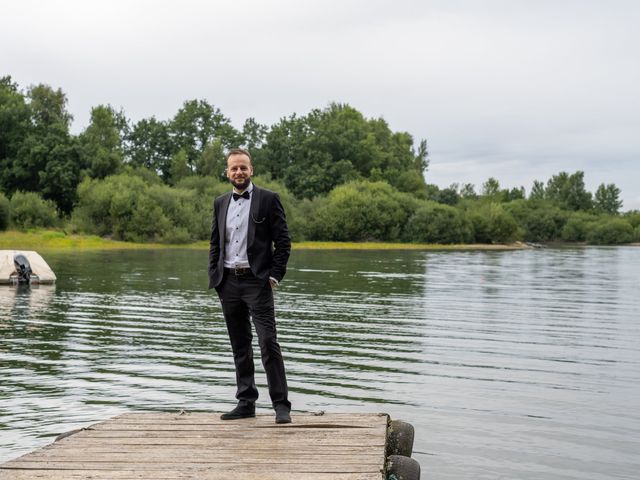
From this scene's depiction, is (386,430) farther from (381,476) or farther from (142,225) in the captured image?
(142,225)

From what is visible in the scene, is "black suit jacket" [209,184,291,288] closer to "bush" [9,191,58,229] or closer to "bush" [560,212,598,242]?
"bush" [9,191,58,229]

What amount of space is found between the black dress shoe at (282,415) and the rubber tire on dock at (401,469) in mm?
1257

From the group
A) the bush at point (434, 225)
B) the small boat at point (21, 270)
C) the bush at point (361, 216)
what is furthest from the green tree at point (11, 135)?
the small boat at point (21, 270)

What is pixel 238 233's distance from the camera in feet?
29.7

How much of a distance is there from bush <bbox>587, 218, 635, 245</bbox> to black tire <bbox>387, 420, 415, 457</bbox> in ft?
559

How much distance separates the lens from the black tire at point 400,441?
8906mm

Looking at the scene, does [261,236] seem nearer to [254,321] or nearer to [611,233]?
[254,321]

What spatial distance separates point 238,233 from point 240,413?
207cm

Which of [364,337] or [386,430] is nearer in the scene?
[386,430]

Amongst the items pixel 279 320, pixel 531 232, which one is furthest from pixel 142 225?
pixel 531 232

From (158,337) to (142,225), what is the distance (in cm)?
7550

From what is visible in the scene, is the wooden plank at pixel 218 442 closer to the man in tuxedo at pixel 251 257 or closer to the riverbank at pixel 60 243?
the man in tuxedo at pixel 251 257

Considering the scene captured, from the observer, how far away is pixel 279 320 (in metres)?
26.8

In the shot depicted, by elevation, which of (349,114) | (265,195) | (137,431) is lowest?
(137,431)
